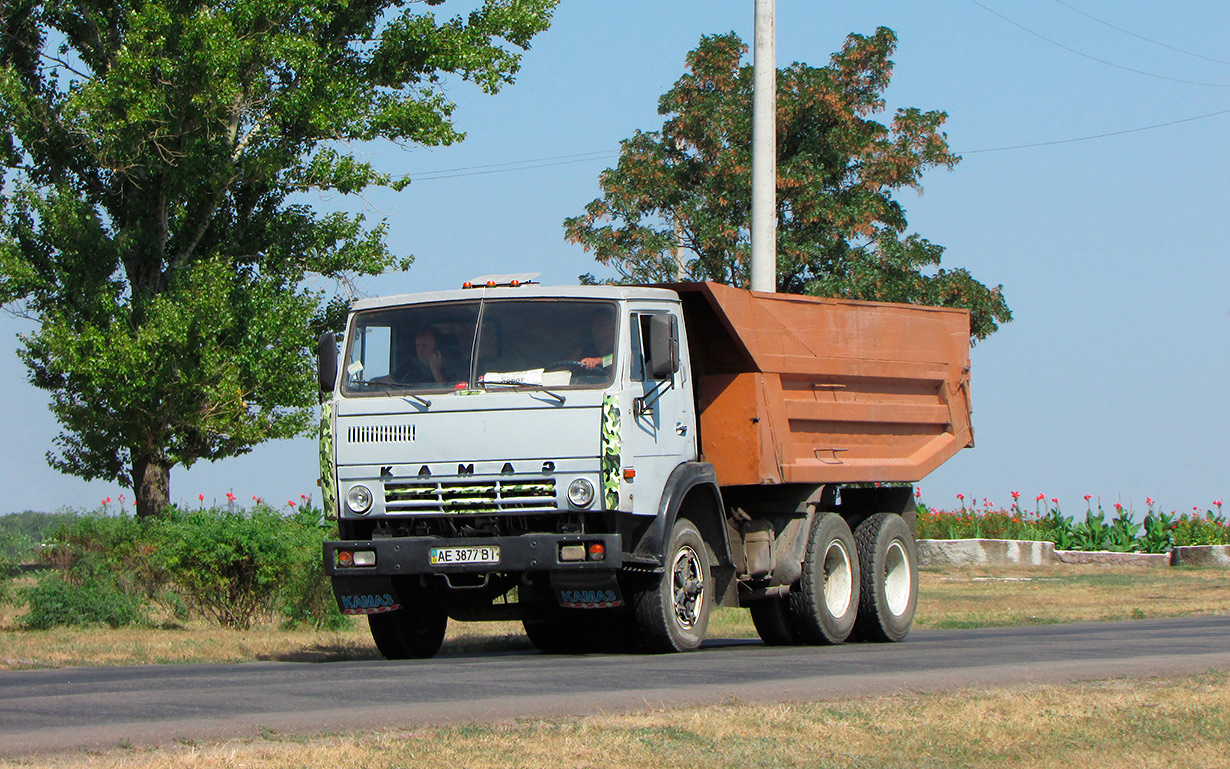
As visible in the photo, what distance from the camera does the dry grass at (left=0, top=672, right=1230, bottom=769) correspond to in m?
6.45

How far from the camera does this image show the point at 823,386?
1414 centimetres

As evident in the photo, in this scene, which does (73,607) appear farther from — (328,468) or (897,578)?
(897,578)

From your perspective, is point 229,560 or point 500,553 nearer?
point 500,553

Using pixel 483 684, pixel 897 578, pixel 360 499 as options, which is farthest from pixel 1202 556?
A: pixel 483 684

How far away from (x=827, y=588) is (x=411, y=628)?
4.03 m

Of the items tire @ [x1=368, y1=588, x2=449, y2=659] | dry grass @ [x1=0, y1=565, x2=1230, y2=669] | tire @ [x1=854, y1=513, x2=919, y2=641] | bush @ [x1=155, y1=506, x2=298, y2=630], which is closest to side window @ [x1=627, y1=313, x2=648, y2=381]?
tire @ [x1=368, y1=588, x2=449, y2=659]

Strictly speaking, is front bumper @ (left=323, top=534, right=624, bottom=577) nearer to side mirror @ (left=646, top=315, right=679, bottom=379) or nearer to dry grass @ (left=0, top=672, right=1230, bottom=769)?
side mirror @ (left=646, top=315, right=679, bottom=379)

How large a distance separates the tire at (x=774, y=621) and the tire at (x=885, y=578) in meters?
0.85

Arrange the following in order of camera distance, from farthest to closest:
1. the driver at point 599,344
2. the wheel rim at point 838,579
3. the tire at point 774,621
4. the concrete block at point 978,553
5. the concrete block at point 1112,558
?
the concrete block at point 1112,558, the concrete block at point 978,553, the wheel rim at point 838,579, the tire at point 774,621, the driver at point 599,344

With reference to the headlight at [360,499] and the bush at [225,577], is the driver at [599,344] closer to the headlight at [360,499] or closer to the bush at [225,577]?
the headlight at [360,499]

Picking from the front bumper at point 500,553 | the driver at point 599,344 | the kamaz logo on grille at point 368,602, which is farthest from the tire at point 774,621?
the kamaz logo on grille at point 368,602

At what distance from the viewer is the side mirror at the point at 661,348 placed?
11.6m

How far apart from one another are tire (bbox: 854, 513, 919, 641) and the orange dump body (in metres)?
0.57

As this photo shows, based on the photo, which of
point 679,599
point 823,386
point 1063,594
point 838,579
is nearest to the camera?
point 679,599
